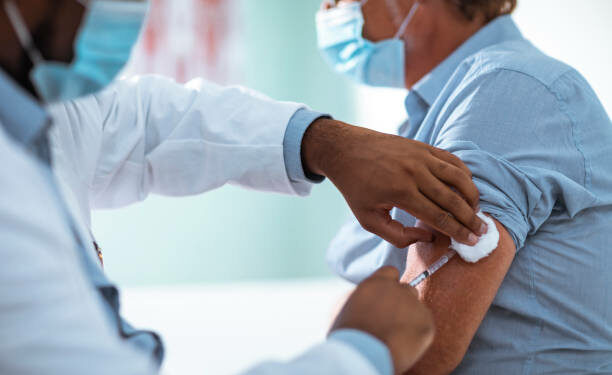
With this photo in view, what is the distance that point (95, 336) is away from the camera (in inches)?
22.4

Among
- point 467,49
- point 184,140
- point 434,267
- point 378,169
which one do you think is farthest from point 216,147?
point 467,49

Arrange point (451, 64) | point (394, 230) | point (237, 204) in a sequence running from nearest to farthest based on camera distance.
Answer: point (394, 230) → point (451, 64) → point (237, 204)

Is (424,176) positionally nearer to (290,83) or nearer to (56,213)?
(56,213)

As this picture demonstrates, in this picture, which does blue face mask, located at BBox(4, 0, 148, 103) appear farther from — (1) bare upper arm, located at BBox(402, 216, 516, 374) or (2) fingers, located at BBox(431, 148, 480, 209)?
(1) bare upper arm, located at BBox(402, 216, 516, 374)

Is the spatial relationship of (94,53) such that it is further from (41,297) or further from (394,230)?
(394,230)

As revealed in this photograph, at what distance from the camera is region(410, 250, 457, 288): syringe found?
0.96 meters

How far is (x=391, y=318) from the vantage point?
28.6 inches

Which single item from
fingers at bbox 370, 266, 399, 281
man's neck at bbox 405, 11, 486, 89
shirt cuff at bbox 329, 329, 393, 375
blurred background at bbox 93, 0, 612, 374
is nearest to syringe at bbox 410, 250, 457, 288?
fingers at bbox 370, 266, 399, 281

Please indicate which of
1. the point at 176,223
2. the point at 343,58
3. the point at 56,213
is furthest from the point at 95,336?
the point at 176,223

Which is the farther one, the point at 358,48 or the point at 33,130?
the point at 358,48

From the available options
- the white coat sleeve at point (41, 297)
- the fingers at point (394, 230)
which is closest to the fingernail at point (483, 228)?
the fingers at point (394, 230)

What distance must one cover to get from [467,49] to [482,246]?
1.96 feet

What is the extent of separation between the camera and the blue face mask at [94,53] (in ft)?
2.35

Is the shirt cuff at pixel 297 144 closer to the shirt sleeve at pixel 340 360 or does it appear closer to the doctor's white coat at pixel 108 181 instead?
the doctor's white coat at pixel 108 181
